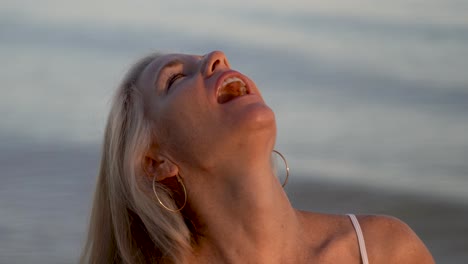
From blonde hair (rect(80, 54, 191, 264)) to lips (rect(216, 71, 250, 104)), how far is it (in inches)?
9.7

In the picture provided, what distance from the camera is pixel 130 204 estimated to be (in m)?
3.41

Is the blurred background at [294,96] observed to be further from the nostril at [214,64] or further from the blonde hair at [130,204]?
the nostril at [214,64]

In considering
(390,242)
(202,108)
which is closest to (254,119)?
(202,108)

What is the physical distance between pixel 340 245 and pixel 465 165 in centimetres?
272

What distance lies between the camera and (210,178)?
10.6 feet

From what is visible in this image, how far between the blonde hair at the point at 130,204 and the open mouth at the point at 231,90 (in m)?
0.24

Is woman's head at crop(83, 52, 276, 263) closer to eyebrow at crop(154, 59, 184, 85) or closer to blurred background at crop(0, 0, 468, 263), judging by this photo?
eyebrow at crop(154, 59, 184, 85)

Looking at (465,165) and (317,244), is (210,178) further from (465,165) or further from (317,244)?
(465,165)

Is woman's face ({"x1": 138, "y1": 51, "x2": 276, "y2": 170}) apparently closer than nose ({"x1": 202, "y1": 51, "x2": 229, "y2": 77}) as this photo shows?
Yes

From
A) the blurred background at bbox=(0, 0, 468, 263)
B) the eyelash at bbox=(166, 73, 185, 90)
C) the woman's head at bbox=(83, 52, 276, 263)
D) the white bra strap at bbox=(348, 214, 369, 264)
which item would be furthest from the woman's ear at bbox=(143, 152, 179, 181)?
the blurred background at bbox=(0, 0, 468, 263)

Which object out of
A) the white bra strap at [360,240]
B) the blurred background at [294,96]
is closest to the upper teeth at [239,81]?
the white bra strap at [360,240]

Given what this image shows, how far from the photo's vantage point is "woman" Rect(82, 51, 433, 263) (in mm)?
3182

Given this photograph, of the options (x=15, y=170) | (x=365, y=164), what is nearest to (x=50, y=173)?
(x=15, y=170)

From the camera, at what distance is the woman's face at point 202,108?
311 cm
